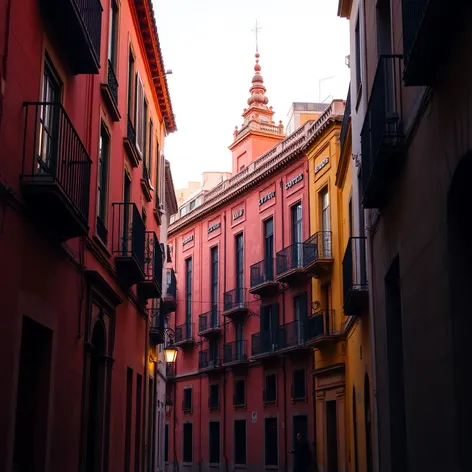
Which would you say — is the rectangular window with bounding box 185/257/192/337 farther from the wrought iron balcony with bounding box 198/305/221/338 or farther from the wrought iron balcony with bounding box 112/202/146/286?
the wrought iron balcony with bounding box 112/202/146/286

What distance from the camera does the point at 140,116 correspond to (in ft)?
66.3

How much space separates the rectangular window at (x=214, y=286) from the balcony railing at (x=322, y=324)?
499 inches

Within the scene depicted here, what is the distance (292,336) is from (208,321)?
9.98m

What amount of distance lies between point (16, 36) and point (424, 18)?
463 centimetres

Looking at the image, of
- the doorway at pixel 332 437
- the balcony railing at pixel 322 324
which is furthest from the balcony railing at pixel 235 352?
the doorway at pixel 332 437

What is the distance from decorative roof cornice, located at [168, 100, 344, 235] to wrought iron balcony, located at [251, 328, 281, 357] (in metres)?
7.02

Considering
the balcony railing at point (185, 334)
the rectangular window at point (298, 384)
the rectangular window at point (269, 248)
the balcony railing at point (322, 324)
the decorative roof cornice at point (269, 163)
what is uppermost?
the decorative roof cornice at point (269, 163)

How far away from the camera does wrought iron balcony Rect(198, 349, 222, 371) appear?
40.8m

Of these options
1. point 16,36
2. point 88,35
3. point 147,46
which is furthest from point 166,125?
point 16,36

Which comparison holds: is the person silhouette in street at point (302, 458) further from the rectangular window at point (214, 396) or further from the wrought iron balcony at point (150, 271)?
the rectangular window at point (214, 396)

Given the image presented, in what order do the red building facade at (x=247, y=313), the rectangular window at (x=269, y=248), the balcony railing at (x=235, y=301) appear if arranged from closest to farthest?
1. the red building facade at (x=247, y=313)
2. the rectangular window at (x=269, y=248)
3. the balcony railing at (x=235, y=301)

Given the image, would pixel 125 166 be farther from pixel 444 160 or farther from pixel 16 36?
pixel 444 160

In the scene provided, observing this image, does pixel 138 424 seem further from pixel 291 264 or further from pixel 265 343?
pixel 265 343

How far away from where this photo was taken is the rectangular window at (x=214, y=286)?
4255 centimetres
